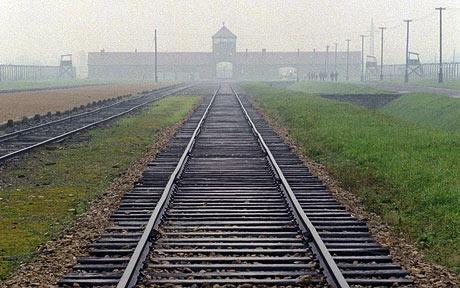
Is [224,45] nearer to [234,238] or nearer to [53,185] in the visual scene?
[53,185]

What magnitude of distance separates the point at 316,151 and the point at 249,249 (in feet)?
34.7

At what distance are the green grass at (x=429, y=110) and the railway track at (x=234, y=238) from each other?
21.0m

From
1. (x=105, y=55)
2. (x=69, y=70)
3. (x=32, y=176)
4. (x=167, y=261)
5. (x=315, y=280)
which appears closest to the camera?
(x=315, y=280)

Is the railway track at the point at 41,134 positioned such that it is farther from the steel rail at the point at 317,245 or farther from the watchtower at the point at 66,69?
the watchtower at the point at 66,69

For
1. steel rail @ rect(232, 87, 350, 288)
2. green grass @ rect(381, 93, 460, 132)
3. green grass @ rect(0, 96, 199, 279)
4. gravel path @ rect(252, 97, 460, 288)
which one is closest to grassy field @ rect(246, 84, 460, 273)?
gravel path @ rect(252, 97, 460, 288)

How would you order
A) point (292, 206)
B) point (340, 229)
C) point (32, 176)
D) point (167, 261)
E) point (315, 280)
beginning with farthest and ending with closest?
1. point (32, 176)
2. point (292, 206)
3. point (340, 229)
4. point (167, 261)
5. point (315, 280)

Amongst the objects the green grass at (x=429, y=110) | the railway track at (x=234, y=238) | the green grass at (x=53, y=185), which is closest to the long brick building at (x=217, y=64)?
the green grass at (x=429, y=110)

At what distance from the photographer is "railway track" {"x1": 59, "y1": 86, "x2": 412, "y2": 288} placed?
712cm

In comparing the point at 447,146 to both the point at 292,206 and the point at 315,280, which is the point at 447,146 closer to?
the point at 292,206

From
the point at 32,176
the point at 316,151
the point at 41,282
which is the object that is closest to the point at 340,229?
the point at 41,282

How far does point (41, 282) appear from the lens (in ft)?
23.3

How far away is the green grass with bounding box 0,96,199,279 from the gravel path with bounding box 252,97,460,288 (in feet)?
14.6

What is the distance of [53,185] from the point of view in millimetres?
13367

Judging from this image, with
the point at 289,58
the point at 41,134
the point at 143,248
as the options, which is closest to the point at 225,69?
the point at 289,58
